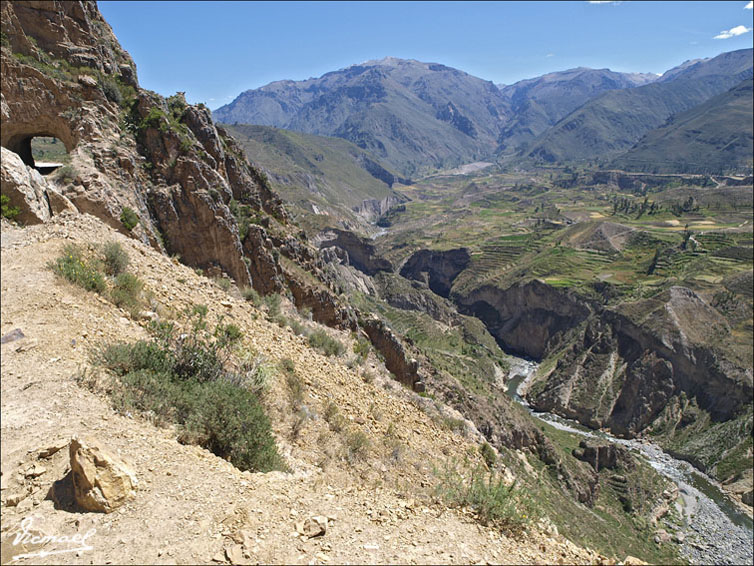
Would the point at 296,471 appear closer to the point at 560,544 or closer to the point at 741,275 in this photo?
the point at 560,544

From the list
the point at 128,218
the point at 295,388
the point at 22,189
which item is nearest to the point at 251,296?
the point at 128,218

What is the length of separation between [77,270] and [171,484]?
5.25 m

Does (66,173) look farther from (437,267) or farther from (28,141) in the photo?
(437,267)

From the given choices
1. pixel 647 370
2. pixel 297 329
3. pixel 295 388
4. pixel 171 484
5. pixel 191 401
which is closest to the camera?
pixel 171 484

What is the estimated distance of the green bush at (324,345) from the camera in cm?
1445

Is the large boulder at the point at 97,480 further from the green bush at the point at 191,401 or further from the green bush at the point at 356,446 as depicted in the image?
the green bush at the point at 356,446

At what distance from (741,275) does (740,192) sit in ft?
316

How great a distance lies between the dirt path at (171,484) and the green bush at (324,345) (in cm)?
496

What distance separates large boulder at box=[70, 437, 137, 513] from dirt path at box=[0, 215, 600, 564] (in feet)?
0.37

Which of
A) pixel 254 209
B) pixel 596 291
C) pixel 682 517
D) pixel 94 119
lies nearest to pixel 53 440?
pixel 94 119

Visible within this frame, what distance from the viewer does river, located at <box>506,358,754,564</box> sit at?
40.1m

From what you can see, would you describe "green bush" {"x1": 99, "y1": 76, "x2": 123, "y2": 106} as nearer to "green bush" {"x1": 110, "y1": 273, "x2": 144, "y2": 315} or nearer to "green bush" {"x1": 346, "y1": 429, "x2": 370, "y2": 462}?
"green bush" {"x1": 110, "y1": 273, "x2": 144, "y2": 315}

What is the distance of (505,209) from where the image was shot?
194m

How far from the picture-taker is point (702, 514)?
45.2 m
